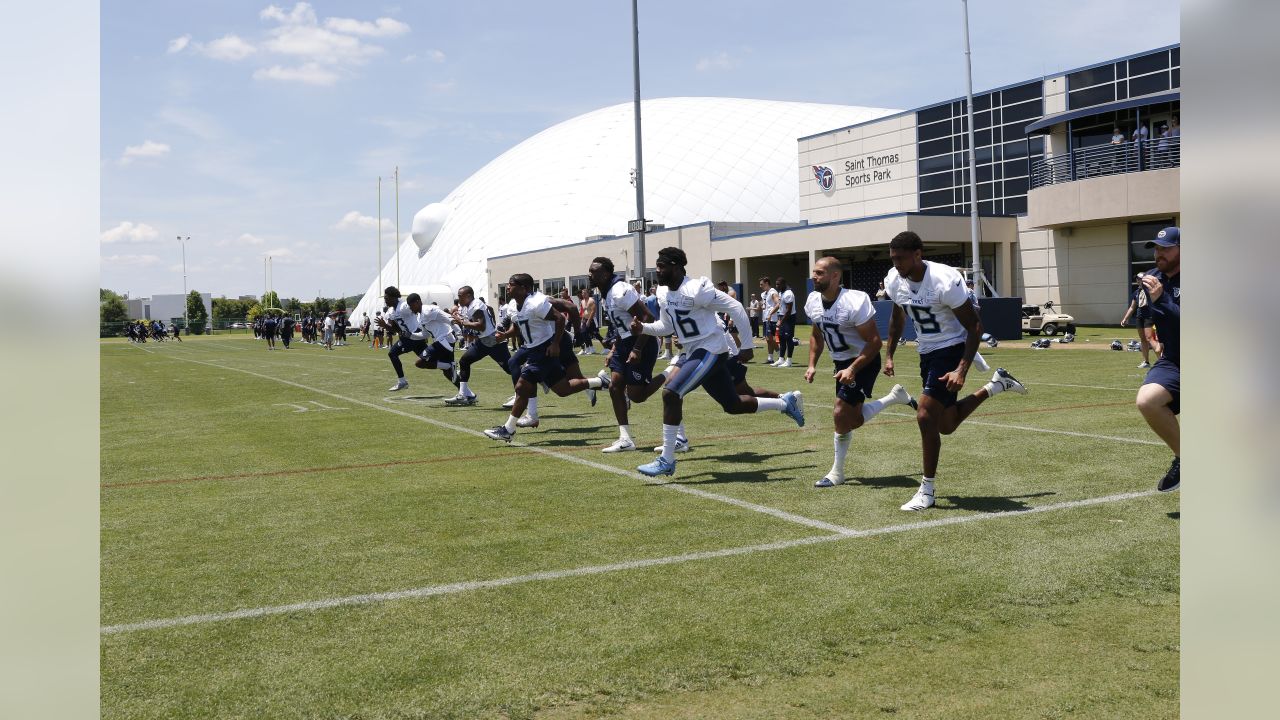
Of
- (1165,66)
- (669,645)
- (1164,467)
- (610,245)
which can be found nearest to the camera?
(669,645)

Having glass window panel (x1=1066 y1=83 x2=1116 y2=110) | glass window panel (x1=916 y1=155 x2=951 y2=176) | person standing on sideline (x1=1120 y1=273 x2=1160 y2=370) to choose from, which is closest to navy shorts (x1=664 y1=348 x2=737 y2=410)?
person standing on sideline (x1=1120 y1=273 x2=1160 y2=370)

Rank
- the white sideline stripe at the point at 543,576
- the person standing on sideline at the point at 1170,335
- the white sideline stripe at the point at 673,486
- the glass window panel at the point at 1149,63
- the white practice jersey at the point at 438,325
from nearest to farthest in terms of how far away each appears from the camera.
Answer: the white sideline stripe at the point at 543,576 → the person standing on sideline at the point at 1170,335 → the white sideline stripe at the point at 673,486 → the white practice jersey at the point at 438,325 → the glass window panel at the point at 1149,63

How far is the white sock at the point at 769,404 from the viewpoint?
32.2 ft

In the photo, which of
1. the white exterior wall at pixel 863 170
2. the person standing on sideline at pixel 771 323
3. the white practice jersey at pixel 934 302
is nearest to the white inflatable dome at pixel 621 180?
the white exterior wall at pixel 863 170

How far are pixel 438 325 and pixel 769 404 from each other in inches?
352

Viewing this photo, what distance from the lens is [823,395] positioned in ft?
52.6

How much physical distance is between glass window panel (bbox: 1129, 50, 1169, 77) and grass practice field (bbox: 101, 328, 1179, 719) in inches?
1352

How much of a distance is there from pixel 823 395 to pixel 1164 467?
25.6 feet

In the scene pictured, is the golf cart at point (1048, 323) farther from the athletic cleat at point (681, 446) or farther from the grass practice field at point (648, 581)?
the athletic cleat at point (681, 446)

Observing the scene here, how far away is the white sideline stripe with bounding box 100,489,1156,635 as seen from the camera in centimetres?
503

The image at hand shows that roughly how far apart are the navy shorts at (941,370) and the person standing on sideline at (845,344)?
0.84 meters

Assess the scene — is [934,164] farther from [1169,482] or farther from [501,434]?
[1169,482]
